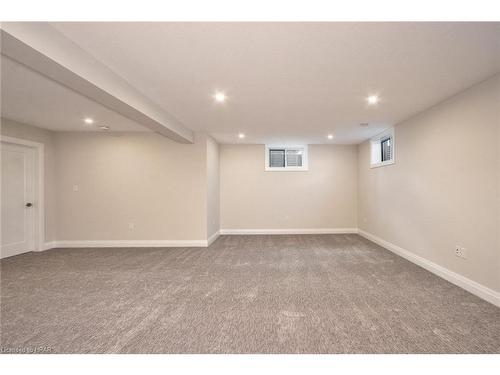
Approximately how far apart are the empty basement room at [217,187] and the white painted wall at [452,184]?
0.02 m

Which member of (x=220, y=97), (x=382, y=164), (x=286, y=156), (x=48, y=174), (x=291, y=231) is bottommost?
(x=291, y=231)

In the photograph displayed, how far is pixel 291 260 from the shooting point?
166 inches

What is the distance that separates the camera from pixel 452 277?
3129 mm

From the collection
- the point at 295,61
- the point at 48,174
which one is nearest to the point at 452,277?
the point at 295,61

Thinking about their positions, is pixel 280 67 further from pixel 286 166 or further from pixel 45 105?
pixel 286 166

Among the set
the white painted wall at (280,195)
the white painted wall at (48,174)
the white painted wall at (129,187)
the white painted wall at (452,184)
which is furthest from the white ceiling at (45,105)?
the white painted wall at (452,184)

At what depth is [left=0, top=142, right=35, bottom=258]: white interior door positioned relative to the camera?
14.6 ft

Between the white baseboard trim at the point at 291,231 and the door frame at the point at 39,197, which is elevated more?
the door frame at the point at 39,197

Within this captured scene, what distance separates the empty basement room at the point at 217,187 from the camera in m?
1.94

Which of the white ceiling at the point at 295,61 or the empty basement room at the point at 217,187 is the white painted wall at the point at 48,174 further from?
the white ceiling at the point at 295,61

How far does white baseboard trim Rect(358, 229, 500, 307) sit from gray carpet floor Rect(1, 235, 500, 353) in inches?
3.7

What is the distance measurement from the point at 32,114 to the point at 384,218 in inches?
255

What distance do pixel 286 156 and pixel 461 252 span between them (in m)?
4.49

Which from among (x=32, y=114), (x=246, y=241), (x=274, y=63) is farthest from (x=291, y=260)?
(x=32, y=114)
